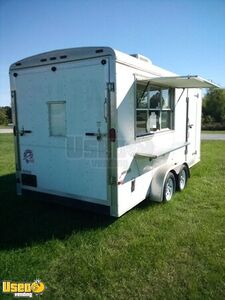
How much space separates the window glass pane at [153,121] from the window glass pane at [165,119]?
11.3 inches

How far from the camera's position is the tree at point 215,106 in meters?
34.0

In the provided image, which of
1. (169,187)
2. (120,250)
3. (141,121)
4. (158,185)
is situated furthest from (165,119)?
(120,250)

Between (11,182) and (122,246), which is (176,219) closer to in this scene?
(122,246)

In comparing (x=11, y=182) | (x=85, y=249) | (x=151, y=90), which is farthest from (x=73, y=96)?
(x=11, y=182)

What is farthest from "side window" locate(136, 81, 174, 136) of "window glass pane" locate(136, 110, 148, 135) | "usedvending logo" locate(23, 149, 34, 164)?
"usedvending logo" locate(23, 149, 34, 164)

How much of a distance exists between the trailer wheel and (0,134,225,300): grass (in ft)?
0.66

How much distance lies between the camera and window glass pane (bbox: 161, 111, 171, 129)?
5.71m

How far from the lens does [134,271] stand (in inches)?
121

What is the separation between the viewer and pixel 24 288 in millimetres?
2869

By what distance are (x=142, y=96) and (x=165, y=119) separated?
145cm

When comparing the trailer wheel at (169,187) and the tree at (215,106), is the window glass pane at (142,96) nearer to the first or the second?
the trailer wheel at (169,187)

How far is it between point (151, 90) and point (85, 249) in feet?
10.2

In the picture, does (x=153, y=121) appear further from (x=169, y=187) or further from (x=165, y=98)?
(x=169, y=187)

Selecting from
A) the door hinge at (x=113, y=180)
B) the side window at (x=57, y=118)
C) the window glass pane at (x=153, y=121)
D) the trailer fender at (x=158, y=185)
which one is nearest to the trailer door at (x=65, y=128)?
the side window at (x=57, y=118)
